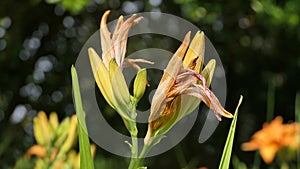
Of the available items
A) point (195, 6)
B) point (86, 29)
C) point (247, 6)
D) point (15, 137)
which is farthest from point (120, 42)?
point (86, 29)

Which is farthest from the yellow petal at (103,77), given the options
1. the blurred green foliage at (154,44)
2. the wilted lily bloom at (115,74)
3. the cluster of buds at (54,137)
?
Answer: the blurred green foliage at (154,44)

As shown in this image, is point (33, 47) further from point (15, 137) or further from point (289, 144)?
point (289, 144)

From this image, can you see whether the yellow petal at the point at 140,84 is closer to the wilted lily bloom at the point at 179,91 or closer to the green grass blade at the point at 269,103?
the wilted lily bloom at the point at 179,91

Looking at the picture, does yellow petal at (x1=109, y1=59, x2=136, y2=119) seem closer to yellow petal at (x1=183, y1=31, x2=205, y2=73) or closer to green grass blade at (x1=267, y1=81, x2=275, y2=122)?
yellow petal at (x1=183, y1=31, x2=205, y2=73)

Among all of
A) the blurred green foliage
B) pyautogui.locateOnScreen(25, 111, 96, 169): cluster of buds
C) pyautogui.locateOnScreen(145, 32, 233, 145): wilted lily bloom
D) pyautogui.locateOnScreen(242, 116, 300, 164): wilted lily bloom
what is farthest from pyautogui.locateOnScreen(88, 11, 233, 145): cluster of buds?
the blurred green foliage

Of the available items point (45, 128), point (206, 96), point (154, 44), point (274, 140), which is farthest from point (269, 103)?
point (206, 96)

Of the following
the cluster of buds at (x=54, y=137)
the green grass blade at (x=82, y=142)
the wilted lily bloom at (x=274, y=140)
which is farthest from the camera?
the wilted lily bloom at (x=274, y=140)
